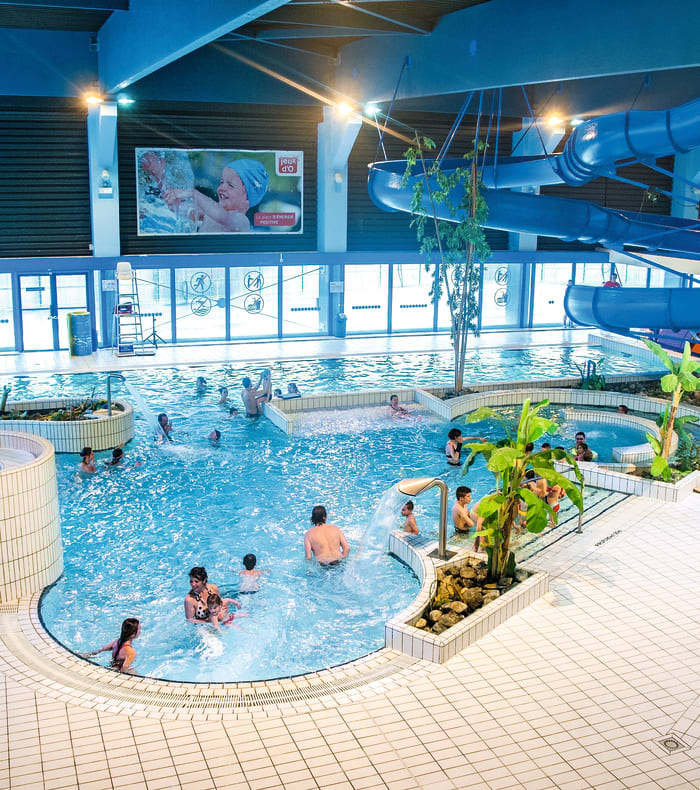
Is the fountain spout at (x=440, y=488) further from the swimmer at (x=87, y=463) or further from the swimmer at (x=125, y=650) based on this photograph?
the swimmer at (x=87, y=463)

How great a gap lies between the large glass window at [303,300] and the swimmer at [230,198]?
6.37 ft

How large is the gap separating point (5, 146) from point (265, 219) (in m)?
5.85

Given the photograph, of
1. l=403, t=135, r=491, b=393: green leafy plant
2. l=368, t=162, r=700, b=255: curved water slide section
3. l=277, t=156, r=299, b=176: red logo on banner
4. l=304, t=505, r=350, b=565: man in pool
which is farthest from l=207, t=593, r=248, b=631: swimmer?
l=277, t=156, r=299, b=176: red logo on banner

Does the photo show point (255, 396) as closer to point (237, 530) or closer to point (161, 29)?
point (237, 530)

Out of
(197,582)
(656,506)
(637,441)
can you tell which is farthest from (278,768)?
(637,441)

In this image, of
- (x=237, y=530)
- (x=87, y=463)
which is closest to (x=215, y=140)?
(x=87, y=463)

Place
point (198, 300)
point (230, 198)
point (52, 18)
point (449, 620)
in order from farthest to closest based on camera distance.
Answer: point (198, 300), point (230, 198), point (52, 18), point (449, 620)

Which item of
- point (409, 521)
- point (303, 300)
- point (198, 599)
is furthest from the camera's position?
point (303, 300)

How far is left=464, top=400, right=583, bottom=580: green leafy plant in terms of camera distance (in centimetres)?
701

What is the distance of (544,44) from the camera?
1118 centimetres

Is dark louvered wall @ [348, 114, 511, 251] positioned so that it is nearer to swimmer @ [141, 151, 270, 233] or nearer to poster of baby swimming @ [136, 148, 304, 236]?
poster of baby swimming @ [136, 148, 304, 236]

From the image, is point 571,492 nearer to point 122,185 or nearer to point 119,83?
point 119,83

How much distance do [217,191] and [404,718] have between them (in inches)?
656

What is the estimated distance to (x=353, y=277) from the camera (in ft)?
77.8
